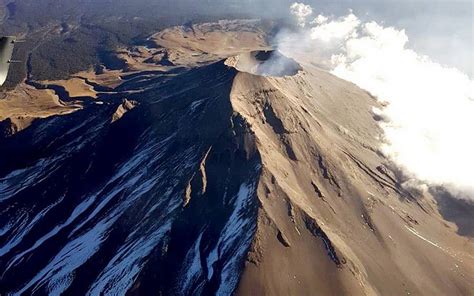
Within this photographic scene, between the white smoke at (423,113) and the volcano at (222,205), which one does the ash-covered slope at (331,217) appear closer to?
the volcano at (222,205)

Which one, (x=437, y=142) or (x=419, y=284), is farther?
(x=437, y=142)

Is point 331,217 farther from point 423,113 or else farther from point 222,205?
point 423,113

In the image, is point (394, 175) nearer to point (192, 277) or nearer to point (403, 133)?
point (403, 133)

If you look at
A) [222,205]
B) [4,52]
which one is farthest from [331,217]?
[4,52]

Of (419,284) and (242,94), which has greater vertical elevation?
(242,94)

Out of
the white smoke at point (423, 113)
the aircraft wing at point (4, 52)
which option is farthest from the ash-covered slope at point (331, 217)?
the aircraft wing at point (4, 52)

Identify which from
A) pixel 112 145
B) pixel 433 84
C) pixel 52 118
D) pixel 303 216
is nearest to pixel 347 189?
pixel 303 216
